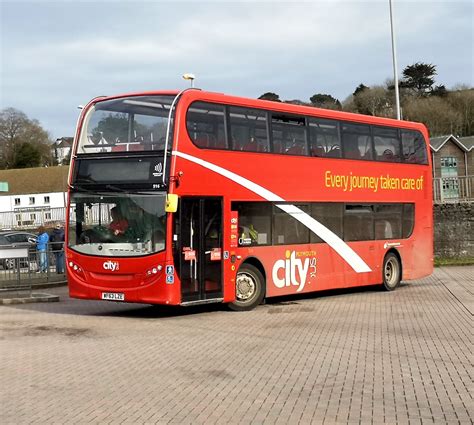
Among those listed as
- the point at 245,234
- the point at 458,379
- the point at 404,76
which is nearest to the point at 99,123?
the point at 245,234

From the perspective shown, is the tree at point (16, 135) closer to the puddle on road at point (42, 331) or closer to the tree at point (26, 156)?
the tree at point (26, 156)

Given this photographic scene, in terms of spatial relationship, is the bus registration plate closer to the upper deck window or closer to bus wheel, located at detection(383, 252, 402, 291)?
the upper deck window

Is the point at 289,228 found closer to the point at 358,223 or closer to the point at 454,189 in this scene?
the point at 358,223

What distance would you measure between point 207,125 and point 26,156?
251 feet

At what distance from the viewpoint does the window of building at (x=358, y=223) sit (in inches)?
672

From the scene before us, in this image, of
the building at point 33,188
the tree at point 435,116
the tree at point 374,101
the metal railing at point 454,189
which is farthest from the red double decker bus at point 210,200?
the tree at point 435,116

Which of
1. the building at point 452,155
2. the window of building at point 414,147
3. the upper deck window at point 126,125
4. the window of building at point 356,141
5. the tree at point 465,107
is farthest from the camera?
the tree at point 465,107

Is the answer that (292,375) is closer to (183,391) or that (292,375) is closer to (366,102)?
(183,391)

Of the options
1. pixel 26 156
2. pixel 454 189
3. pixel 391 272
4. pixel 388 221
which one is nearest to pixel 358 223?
pixel 388 221

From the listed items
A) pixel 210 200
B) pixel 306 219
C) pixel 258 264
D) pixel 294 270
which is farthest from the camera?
pixel 306 219

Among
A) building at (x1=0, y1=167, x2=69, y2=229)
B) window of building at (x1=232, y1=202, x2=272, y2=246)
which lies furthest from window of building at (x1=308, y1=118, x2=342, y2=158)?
building at (x1=0, y1=167, x2=69, y2=229)

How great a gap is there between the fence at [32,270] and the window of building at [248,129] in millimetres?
7253

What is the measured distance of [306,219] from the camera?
15906 mm

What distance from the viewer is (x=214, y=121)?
1358 cm
